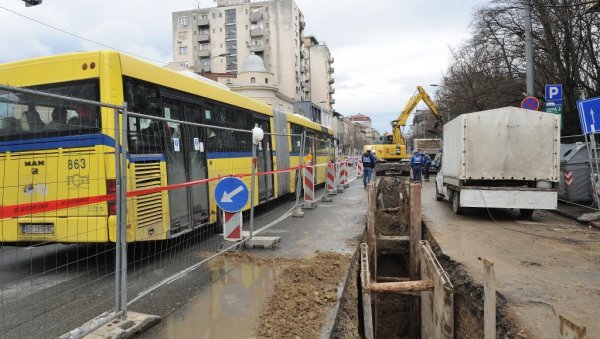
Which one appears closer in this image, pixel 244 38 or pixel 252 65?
pixel 252 65

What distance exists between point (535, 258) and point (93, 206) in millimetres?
6945

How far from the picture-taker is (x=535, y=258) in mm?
6828

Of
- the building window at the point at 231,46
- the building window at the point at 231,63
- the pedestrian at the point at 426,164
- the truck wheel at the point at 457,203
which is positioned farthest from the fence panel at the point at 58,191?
the building window at the point at 231,46

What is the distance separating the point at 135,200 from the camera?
5410 mm

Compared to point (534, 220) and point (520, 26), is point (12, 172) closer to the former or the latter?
point (534, 220)

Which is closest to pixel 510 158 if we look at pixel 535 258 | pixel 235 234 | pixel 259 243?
pixel 535 258

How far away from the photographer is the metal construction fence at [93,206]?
3885 millimetres

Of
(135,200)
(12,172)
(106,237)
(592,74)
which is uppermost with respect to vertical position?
(592,74)

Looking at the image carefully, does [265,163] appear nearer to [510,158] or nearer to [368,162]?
[510,158]

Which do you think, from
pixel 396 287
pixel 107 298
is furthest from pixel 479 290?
pixel 107 298

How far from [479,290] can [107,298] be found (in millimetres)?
4774

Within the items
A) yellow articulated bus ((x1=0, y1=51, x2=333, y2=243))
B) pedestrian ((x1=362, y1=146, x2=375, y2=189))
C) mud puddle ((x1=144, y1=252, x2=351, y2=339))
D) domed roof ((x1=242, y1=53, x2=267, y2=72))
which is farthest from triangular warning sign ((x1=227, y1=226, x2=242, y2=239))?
domed roof ((x1=242, y1=53, x2=267, y2=72))

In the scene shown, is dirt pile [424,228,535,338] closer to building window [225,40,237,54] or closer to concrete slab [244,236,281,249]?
concrete slab [244,236,281,249]

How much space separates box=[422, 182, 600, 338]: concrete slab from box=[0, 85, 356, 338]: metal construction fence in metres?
3.99
